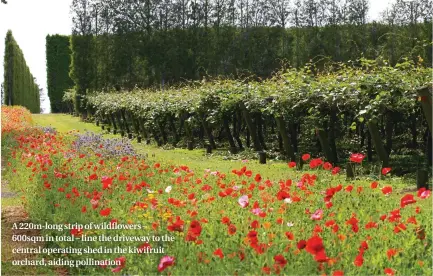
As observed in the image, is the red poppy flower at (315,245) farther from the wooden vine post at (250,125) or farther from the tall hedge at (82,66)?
the tall hedge at (82,66)

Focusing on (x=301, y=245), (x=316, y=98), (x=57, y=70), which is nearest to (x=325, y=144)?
(x=316, y=98)

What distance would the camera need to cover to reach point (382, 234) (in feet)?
12.6

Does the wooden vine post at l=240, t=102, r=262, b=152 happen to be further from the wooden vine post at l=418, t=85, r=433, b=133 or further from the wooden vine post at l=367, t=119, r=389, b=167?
the wooden vine post at l=418, t=85, r=433, b=133

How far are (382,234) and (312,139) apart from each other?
35.6 ft

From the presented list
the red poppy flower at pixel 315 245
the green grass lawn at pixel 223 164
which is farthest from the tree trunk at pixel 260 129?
the red poppy flower at pixel 315 245

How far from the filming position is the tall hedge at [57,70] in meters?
46.4

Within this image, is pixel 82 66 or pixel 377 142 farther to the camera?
pixel 82 66

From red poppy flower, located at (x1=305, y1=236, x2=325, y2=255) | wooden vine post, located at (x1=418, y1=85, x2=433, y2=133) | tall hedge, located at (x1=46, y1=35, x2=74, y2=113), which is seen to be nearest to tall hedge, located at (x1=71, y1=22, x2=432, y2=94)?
tall hedge, located at (x1=46, y1=35, x2=74, y2=113)

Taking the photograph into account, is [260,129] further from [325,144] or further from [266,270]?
[266,270]

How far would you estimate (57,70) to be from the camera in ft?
155

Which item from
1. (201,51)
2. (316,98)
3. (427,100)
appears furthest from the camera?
(201,51)

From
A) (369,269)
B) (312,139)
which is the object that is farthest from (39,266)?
(312,139)

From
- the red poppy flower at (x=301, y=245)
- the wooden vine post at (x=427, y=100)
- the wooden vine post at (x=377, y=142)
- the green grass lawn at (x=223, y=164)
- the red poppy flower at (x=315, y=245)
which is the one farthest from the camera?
the wooden vine post at (x=377, y=142)

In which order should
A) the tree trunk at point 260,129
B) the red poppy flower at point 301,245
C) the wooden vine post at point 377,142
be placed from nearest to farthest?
the red poppy flower at point 301,245
the wooden vine post at point 377,142
the tree trunk at point 260,129
